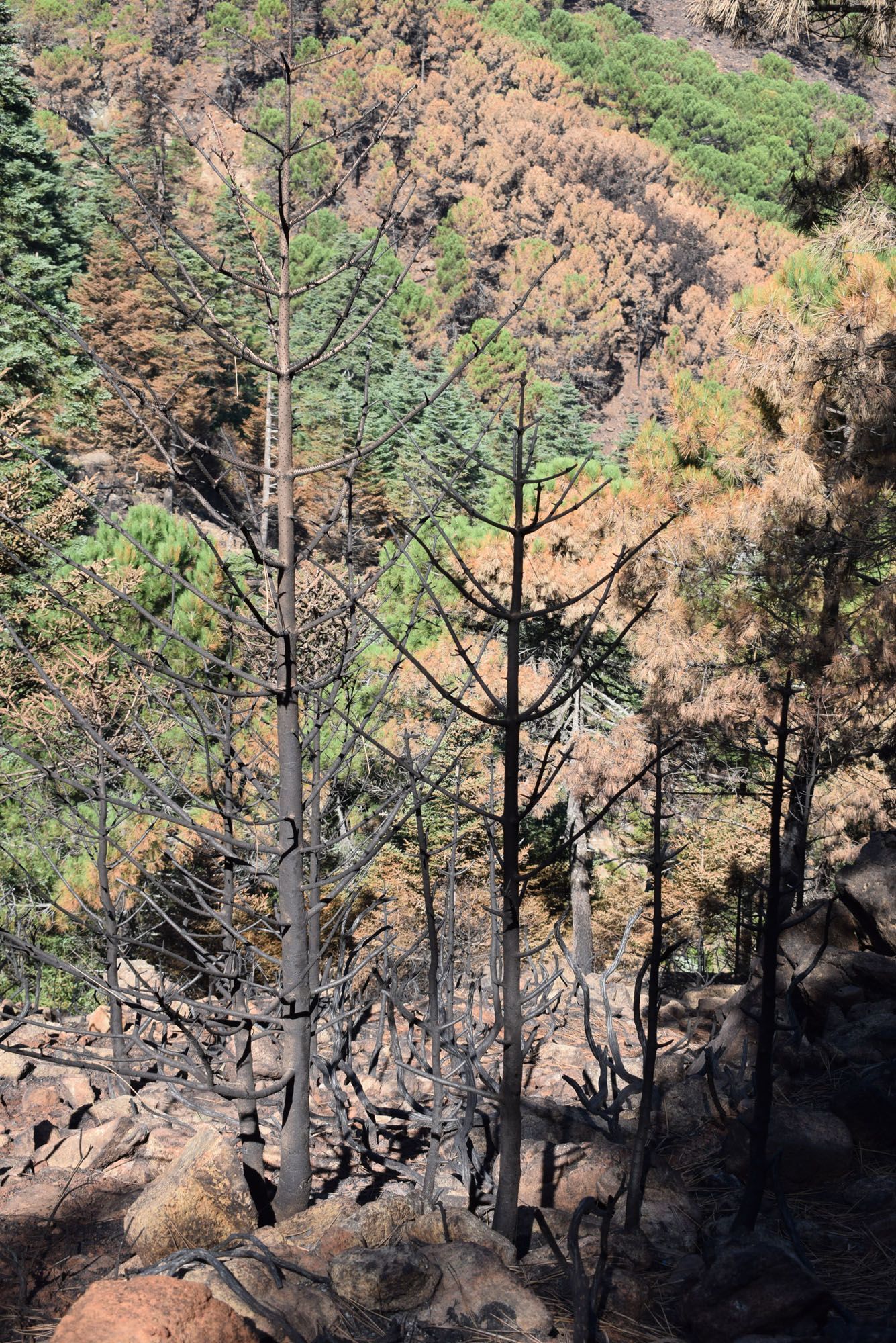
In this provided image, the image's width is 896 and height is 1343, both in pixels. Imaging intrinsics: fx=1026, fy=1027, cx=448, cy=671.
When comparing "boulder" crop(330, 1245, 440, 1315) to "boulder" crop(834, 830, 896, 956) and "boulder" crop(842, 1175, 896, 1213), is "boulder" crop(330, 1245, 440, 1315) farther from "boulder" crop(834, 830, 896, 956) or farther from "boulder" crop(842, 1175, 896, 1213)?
"boulder" crop(834, 830, 896, 956)

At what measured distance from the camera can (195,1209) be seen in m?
2.72

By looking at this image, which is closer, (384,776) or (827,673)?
(827,673)

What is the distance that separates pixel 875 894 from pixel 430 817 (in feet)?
37.1

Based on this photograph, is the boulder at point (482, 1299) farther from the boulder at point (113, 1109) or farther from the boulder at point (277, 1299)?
the boulder at point (113, 1109)

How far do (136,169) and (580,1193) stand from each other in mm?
31659

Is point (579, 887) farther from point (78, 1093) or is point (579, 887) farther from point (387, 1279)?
point (387, 1279)

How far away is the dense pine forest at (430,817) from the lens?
2.24 meters

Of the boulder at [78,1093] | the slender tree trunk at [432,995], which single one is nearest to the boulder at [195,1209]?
the slender tree trunk at [432,995]

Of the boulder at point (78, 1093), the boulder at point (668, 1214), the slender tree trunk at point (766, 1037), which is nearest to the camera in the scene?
the slender tree trunk at point (766, 1037)

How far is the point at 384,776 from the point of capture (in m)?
15.0

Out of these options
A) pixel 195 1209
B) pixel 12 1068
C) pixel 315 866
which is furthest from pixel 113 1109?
pixel 315 866

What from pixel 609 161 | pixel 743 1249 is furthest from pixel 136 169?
pixel 609 161

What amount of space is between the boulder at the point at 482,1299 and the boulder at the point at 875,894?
134 inches

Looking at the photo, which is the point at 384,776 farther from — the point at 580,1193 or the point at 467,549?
the point at 580,1193
